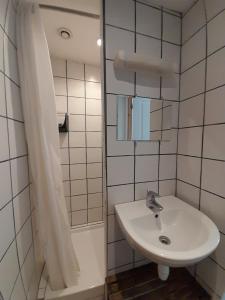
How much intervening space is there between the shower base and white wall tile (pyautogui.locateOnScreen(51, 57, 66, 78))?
174 centimetres

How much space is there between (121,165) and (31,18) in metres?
1.02

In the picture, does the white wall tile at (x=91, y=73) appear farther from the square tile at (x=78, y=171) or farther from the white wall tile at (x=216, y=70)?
the white wall tile at (x=216, y=70)

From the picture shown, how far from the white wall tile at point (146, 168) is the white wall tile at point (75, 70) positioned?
1.20 meters

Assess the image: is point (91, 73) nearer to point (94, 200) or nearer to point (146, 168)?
point (146, 168)

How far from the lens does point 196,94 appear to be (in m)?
0.92

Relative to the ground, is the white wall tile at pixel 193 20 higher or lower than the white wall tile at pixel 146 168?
higher

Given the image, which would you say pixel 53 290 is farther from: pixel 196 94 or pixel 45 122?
pixel 196 94

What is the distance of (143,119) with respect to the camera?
3.25 feet

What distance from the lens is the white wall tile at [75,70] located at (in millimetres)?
1574

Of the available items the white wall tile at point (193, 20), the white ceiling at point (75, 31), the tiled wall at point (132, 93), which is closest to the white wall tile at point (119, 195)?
the tiled wall at point (132, 93)

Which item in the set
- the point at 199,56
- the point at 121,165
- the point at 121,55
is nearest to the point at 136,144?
the point at 121,165

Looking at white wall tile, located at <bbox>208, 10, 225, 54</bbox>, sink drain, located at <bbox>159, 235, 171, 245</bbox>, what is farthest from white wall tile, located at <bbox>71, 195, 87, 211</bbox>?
white wall tile, located at <bbox>208, 10, 225, 54</bbox>

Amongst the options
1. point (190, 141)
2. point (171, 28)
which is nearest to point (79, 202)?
point (190, 141)

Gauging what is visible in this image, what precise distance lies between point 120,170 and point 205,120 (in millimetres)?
589
